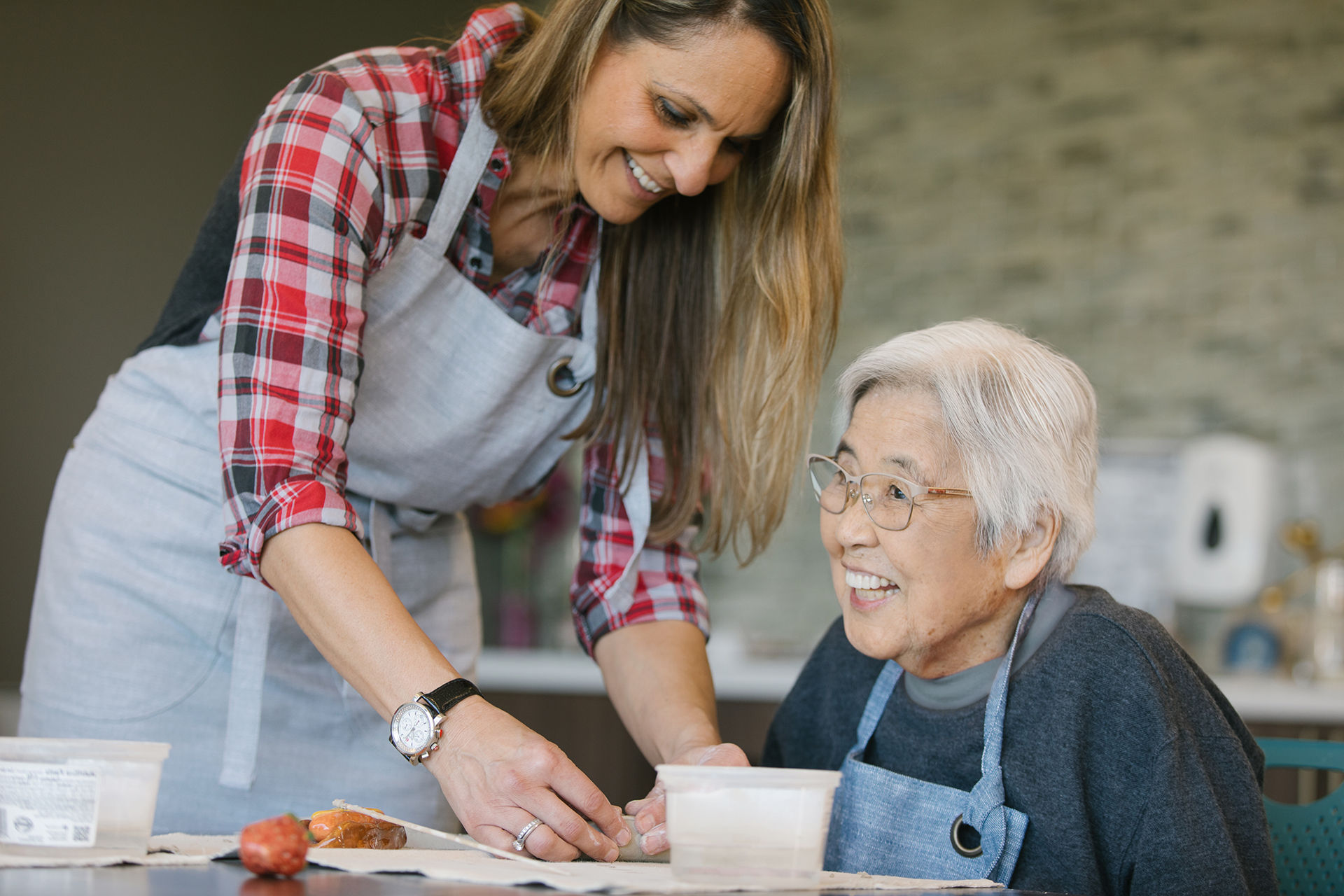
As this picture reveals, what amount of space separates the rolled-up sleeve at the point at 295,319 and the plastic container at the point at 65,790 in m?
0.30

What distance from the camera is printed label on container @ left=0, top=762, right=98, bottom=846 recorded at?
84 centimetres

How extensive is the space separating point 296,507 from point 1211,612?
11.1 feet

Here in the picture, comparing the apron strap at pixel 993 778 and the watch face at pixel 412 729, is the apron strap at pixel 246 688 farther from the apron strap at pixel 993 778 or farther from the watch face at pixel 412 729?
the apron strap at pixel 993 778

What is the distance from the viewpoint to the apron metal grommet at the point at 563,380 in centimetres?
159

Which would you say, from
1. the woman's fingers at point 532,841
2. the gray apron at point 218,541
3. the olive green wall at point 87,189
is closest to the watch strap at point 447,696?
the woman's fingers at point 532,841

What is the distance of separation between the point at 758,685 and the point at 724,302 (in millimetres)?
1809

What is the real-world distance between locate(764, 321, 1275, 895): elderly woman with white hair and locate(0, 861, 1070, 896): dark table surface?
1.59ft

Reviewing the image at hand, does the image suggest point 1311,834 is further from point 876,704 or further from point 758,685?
point 758,685

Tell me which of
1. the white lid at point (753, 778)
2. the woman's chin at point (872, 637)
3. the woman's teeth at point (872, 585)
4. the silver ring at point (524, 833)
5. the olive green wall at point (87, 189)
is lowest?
the silver ring at point (524, 833)

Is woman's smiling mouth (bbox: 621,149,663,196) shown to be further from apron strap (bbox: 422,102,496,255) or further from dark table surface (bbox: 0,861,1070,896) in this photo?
dark table surface (bbox: 0,861,1070,896)

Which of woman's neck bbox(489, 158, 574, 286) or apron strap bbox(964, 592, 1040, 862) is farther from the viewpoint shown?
woman's neck bbox(489, 158, 574, 286)

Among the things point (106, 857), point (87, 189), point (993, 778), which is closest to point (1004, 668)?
point (993, 778)

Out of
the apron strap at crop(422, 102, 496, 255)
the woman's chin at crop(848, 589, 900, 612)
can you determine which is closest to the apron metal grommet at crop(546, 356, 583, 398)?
the apron strap at crop(422, 102, 496, 255)

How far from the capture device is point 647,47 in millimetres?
1301
